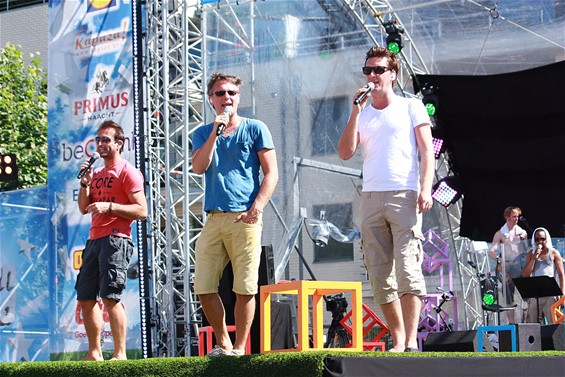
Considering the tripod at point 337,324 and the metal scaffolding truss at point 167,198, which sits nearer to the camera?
the tripod at point 337,324

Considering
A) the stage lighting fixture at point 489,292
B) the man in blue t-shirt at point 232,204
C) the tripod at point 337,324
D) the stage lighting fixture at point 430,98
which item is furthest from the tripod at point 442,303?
the man in blue t-shirt at point 232,204

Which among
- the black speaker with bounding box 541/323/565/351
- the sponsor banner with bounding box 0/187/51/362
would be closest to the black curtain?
the black speaker with bounding box 541/323/565/351

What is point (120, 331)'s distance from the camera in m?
6.13

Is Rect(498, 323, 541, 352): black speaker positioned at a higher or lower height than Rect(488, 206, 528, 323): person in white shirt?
lower

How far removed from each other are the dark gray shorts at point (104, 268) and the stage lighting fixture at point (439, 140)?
21.9 feet

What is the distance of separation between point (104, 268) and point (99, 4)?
21.3 ft

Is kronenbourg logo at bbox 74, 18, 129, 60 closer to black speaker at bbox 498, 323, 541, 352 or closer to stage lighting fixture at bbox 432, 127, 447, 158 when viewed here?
stage lighting fixture at bbox 432, 127, 447, 158

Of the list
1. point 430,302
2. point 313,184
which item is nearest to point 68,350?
point 313,184

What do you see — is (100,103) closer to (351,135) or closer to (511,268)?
(511,268)

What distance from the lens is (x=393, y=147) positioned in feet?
17.9

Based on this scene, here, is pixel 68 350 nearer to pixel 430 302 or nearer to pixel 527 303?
pixel 430 302

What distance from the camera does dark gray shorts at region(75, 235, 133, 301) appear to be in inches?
238

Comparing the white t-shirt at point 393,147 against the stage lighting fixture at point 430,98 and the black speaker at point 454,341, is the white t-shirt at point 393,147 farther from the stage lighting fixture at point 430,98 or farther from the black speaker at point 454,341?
the stage lighting fixture at point 430,98

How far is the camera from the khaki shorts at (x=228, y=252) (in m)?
5.47
